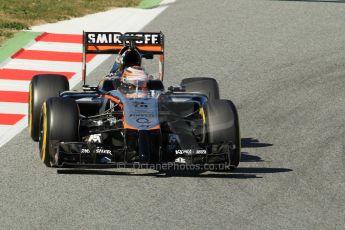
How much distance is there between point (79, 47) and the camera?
2383 cm

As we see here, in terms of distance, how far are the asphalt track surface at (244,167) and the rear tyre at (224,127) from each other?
1.26 feet

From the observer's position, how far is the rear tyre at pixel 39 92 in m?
16.9

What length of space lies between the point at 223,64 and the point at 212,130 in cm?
745

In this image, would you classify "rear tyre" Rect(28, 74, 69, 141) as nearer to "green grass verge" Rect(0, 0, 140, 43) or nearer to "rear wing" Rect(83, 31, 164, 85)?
"rear wing" Rect(83, 31, 164, 85)

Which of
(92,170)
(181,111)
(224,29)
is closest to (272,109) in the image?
(181,111)

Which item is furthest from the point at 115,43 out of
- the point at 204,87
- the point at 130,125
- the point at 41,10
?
the point at 41,10

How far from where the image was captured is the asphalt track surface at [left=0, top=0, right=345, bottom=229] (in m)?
13.7

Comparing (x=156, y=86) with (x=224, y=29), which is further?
(x=224, y=29)

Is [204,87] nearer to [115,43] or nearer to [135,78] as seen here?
[135,78]

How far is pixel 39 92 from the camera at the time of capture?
1708 centimetres

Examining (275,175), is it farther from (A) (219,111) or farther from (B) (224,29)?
(B) (224,29)

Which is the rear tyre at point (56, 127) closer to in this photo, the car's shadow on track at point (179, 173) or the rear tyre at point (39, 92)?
the car's shadow on track at point (179, 173)

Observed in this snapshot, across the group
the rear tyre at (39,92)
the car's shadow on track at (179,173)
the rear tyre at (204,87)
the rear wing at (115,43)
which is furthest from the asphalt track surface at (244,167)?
the rear wing at (115,43)

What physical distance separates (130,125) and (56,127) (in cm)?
91
